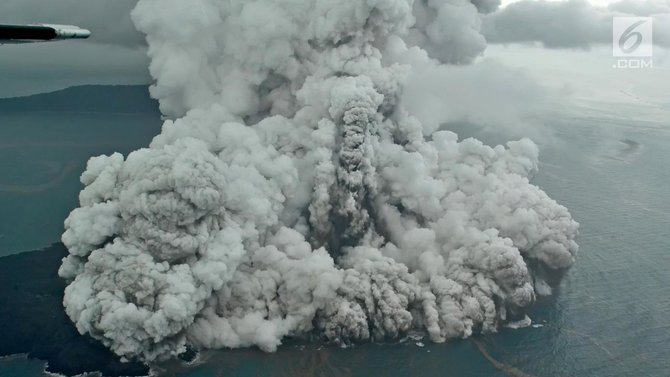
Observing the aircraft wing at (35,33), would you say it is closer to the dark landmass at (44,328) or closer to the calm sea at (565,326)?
the calm sea at (565,326)

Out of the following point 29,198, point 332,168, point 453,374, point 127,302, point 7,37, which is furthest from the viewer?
point 29,198

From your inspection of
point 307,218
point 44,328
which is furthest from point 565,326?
point 44,328

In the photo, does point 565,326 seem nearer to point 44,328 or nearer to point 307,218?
point 307,218

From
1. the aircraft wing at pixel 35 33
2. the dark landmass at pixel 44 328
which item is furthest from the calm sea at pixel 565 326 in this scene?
the aircraft wing at pixel 35 33

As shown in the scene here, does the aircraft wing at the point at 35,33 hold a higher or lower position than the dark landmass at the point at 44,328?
higher

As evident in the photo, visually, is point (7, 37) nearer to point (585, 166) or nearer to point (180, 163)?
point (180, 163)

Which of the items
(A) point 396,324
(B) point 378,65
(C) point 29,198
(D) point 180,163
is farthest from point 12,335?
(C) point 29,198
